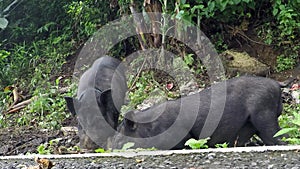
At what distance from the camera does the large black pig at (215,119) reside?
18.0 ft

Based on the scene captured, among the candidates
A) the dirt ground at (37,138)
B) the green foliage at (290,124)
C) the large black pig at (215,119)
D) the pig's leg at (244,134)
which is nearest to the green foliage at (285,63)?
the dirt ground at (37,138)

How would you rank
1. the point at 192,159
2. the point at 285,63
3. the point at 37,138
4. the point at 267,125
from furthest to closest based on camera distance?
1. the point at 285,63
2. the point at 37,138
3. the point at 267,125
4. the point at 192,159

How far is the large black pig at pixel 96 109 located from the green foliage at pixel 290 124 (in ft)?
5.48

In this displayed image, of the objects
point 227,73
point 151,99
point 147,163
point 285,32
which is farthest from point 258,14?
point 147,163

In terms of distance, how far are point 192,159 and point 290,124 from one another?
7.26ft

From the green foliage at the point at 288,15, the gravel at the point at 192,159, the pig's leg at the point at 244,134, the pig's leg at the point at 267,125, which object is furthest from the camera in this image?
the green foliage at the point at 288,15

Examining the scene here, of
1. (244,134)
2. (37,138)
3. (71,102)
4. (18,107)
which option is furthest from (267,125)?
(18,107)

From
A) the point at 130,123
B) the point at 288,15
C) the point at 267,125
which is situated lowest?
the point at 267,125

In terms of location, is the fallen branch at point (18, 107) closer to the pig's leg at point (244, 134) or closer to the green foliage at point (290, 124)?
the green foliage at point (290, 124)

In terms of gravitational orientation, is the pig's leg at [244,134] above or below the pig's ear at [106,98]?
below

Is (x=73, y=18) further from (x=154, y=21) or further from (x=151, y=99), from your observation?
(x=151, y=99)

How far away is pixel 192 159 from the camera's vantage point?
392 centimetres

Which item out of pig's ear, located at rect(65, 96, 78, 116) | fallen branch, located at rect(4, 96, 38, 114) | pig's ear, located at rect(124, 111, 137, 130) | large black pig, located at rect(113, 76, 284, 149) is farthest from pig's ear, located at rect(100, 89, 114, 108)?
fallen branch, located at rect(4, 96, 38, 114)

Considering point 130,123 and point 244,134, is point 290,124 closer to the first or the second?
point 244,134
